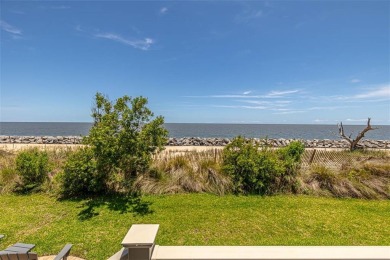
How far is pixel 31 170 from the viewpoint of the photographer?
7277 millimetres

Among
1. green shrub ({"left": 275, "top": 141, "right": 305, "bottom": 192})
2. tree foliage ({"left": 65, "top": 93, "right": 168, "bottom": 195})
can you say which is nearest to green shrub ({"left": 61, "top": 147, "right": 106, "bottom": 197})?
tree foliage ({"left": 65, "top": 93, "right": 168, "bottom": 195})

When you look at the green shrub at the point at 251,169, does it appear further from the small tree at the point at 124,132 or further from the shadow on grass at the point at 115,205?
the shadow on grass at the point at 115,205

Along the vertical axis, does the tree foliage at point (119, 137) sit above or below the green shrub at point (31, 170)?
above

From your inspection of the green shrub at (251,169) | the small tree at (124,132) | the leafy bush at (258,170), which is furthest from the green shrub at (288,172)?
the small tree at (124,132)

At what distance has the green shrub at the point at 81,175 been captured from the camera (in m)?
6.81

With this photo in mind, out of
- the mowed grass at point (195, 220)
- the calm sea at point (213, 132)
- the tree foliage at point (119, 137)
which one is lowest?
the mowed grass at point (195, 220)

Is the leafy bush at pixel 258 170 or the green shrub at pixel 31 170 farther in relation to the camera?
the leafy bush at pixel 258 170

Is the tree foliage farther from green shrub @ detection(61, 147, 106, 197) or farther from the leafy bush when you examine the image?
Result: the leafy bush

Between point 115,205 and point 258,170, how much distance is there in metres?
4.31

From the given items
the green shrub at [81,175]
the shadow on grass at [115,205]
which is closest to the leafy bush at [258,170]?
the shadow on grass at [115,205]

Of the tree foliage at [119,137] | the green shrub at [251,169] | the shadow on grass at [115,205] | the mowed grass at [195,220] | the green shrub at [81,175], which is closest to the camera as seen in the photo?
the mowed grass at [195,220]

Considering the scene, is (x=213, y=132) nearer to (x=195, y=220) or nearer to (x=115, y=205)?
(x=115, y=205)

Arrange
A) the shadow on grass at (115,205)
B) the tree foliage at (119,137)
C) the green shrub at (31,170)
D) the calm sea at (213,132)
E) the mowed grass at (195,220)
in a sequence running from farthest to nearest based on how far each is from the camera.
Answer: the calm sea at (213,132)
the green shrub at (31,170)
the tree foliage at (119,137)
the shadow on grass at (115,205)
the mowed grass at (195,220)

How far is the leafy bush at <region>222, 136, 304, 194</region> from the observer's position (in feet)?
24.4
